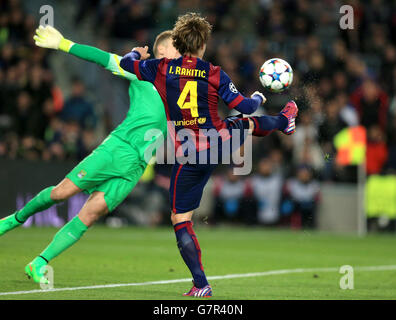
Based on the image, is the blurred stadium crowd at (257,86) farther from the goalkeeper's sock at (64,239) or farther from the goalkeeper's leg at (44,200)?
the goalkeeper's sock at (64,239)

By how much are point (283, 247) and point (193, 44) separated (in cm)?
702

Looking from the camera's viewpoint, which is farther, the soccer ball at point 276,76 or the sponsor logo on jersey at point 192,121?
the soccer ball at point 276,76

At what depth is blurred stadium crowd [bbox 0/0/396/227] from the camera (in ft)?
56.0

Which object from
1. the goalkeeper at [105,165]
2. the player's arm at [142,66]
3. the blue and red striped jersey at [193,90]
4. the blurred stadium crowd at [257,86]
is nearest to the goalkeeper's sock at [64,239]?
the goalkeeper at [105,165]

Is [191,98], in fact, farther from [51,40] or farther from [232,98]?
[51,40]

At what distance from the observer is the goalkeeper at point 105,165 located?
7.64 meters

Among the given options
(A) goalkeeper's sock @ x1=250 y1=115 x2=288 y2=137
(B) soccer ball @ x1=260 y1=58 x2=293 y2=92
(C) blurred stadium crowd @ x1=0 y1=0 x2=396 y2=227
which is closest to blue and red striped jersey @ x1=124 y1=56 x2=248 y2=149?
(A) goalkeeper's sock @ x1=250 y1=115 x2=288 y2=137

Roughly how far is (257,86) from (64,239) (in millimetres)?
9719

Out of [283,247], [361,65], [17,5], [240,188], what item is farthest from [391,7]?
[283,247]

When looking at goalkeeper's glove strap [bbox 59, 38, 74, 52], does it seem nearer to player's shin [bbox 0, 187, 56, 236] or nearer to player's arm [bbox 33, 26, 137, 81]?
player's arm [bbox 33, 26, 137, 81]

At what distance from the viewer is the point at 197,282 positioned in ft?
23.2

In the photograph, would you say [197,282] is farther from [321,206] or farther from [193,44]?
[321,206]

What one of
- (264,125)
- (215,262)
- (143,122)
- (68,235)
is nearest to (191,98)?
(264,125)

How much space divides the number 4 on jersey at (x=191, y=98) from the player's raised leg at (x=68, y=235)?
1507mm
